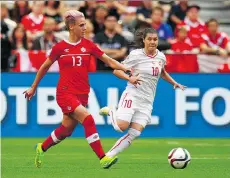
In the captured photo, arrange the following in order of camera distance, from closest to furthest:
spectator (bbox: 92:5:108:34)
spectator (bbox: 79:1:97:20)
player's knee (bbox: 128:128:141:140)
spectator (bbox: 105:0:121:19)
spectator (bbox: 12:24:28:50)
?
player's knee (bbox: 128:128:141:140), spectator (bbox: 12:24:28:50), spectator (bbox: 92:5:108:34), spectator (bbox: 79:1:97:20), spectator (bbox: 105:0:121:19)

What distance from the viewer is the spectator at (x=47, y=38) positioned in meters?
20.7

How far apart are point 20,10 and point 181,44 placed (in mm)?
4266

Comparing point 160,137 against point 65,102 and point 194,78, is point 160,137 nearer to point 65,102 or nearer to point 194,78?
point 194,78

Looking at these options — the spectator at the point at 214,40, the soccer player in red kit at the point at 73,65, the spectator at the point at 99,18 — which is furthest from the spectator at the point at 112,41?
the soccer player in red kit at the point at 73,65

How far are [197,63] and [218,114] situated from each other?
3.91ft

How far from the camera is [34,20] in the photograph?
73.3 feet

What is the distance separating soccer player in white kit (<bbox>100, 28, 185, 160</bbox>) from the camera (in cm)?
1334

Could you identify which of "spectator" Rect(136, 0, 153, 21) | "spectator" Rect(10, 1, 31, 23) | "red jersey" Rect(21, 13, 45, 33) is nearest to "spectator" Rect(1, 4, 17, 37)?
"red jersey" Rect(21, 13, 45, 33)

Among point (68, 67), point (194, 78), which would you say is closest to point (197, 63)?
point (194, 78)

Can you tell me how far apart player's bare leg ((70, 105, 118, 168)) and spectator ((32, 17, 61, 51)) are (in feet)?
25.8

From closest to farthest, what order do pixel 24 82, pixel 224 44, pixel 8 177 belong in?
pixel 8 177
pixel 24 82
pixel 224 44

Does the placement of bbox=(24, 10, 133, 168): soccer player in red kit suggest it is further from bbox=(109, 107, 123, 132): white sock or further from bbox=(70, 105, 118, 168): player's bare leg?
bbox=(109, 107, 123, 132): white sock

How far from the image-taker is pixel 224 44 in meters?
21.6

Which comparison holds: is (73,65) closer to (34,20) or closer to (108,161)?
(108,161)
